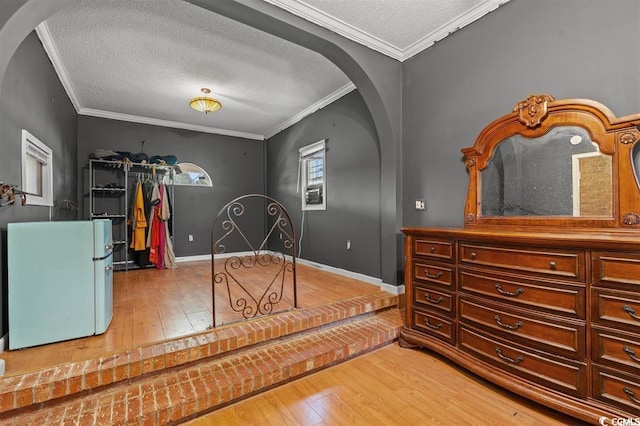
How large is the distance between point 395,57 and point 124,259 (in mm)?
5201

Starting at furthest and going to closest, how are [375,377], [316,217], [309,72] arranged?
[316,217] < [309,72] < [375,377]

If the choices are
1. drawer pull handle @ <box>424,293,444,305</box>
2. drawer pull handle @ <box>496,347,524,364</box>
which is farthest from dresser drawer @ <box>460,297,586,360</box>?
drawer pull handle @ <box>424,293,444,305</box>

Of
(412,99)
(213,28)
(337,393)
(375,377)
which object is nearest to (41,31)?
(213,28)

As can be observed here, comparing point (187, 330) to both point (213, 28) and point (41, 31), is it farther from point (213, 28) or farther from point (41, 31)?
point (41, 31)

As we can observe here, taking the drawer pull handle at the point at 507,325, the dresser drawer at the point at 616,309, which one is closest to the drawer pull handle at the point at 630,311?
the dresser drawer at the point at 616,309

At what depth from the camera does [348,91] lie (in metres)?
4.04

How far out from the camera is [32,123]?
8.43 ft

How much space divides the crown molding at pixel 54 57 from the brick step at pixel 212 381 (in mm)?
3108

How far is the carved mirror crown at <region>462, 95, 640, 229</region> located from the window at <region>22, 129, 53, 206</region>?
150 inches

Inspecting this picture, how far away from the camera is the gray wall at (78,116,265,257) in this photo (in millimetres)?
4875

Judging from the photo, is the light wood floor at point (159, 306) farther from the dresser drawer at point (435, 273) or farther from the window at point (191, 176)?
the window at point (191, 176)

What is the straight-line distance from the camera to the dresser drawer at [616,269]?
1.39m

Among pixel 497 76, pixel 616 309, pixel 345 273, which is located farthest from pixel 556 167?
pixel 345 273

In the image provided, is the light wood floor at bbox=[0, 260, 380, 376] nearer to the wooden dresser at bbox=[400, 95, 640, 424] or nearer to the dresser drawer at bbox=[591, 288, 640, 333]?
the wooden dresser at bbox=[400, 95, 640, 424]
